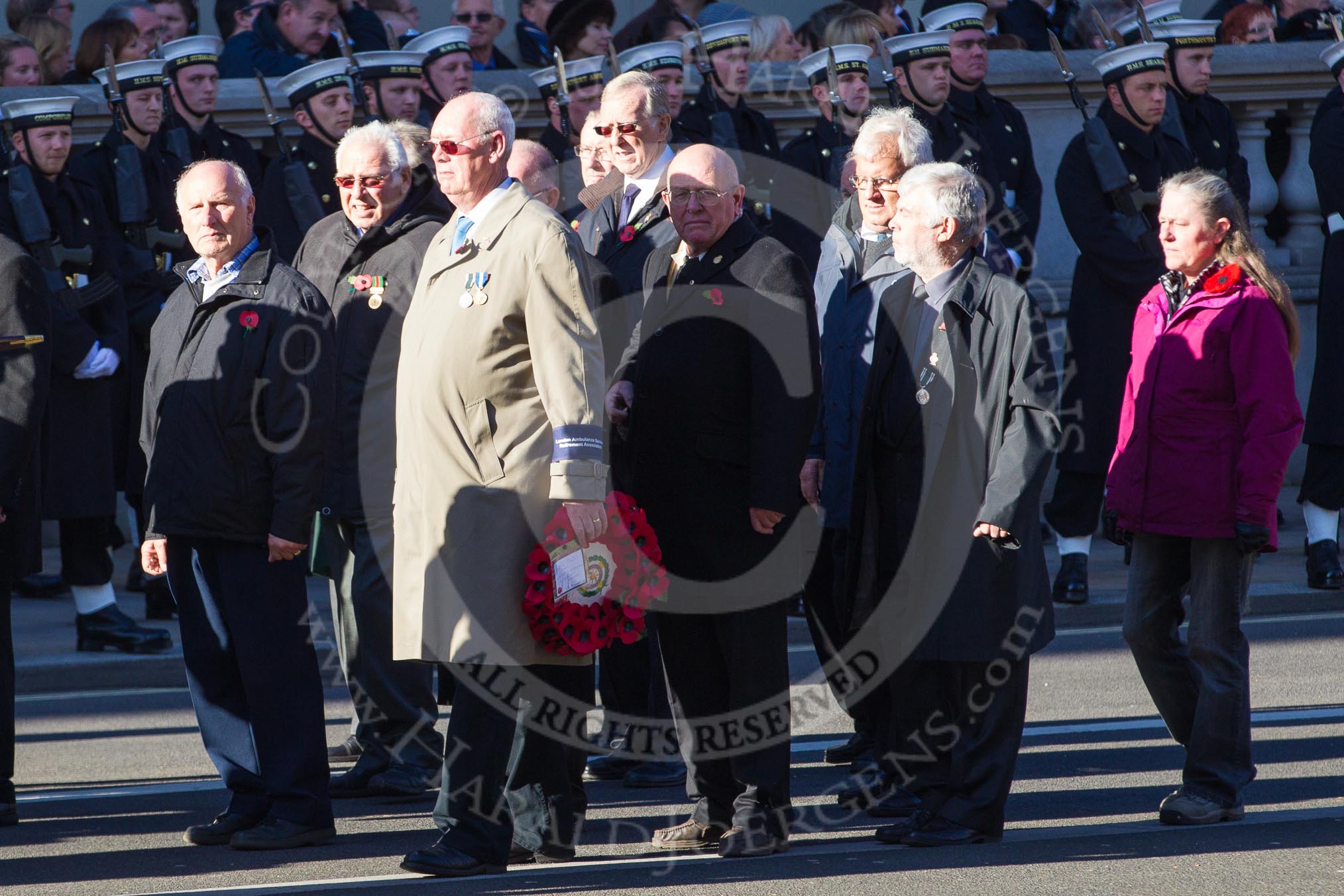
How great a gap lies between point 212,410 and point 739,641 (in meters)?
1.67

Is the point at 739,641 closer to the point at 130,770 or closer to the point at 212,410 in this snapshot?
the point at 212,410

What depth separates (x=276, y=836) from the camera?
6.02 meters

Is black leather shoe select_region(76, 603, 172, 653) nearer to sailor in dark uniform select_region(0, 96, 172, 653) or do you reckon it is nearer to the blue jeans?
sailor in dark uniform select_region(0, 96, 172, 653)

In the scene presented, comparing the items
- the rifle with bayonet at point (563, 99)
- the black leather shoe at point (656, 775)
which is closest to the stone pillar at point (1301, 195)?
the rifle with bayonet at point (563, 99)

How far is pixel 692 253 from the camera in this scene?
6.16m

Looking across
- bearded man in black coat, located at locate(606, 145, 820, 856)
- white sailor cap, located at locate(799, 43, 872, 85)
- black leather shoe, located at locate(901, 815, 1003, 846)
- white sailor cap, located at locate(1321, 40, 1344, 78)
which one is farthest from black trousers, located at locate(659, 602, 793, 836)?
white sailor cap, located at locate(1321, 40, 1344, 78)

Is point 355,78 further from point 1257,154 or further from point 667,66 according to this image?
point 1257,154

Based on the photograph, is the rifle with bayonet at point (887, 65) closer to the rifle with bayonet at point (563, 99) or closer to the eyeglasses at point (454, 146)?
the rifle with bayonet at point (563, 99)

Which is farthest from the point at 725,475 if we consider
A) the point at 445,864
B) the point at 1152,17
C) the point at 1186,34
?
the point at 1152,17

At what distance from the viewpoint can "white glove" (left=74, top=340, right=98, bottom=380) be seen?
29.6ft

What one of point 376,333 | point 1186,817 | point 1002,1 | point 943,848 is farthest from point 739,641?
point 1002,1

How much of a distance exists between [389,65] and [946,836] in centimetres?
535

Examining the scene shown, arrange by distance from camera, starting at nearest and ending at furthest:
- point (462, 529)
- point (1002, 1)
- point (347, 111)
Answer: point (462, 529) < point (347, 111) < point (1002, 1)

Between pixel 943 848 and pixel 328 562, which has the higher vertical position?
pixel 328 562
